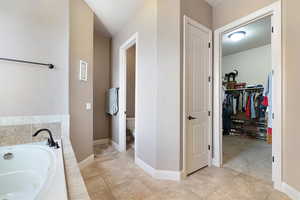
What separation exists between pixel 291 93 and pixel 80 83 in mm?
2863

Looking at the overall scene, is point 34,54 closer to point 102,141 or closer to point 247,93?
point 102,141

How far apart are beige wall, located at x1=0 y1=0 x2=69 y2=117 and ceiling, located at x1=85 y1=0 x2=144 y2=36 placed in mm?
581

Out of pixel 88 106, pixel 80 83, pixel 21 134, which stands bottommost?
pixel 21 134

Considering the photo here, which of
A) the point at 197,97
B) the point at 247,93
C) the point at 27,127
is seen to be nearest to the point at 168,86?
the point at 197,97

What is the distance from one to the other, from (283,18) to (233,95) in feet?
9.90

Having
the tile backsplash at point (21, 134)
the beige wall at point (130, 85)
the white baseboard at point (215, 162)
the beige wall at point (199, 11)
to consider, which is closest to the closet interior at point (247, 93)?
the white baseboard at point (215, 162)

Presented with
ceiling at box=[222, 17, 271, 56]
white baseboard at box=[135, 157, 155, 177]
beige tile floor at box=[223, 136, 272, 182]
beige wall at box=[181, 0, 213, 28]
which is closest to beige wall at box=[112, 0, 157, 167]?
white baseboard at box=[135, 157, 155, 177]

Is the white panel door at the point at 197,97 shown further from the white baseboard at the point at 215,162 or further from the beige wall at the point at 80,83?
the beige wall at the point at 80,83

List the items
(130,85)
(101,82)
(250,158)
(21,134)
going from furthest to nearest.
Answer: (130,85)
(101,82)
(250,158)
(21,134)

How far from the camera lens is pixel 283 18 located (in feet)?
5.33

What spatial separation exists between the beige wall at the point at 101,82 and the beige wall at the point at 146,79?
4.11ft

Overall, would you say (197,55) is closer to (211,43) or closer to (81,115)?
(211,43)

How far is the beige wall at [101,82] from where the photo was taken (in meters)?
3.35

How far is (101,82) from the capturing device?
3.43 metres
